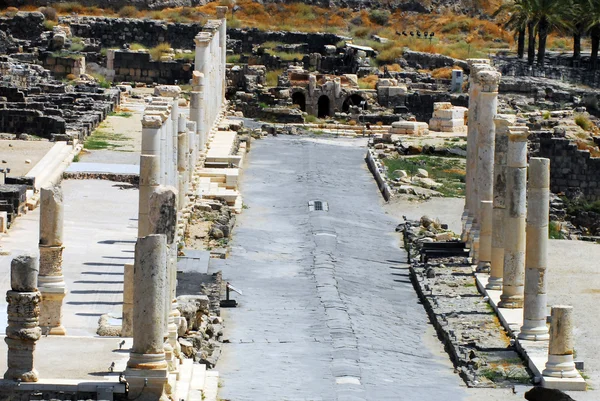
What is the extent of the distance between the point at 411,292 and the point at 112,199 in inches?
314

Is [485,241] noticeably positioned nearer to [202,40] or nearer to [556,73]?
[202,40]

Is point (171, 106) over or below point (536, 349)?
over

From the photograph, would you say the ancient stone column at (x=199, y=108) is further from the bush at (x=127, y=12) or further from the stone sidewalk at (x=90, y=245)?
the bush at (x=127, y=12)

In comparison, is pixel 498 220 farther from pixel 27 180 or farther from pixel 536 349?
pixel 27 180

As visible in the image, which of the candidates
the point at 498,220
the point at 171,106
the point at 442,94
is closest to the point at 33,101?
the point at 442,94

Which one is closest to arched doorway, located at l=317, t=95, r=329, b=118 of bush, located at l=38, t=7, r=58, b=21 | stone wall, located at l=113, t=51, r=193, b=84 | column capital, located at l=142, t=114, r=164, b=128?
stone wall, located at l=113, t=51, r=193, b=84

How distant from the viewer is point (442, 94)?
66.1m

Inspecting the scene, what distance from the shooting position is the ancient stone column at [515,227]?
3234 cm

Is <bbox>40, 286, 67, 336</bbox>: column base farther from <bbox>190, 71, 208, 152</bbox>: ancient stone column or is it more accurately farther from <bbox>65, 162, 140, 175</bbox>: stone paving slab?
<bbox>190, 71, 208, 152</bbox>: ancient stone column

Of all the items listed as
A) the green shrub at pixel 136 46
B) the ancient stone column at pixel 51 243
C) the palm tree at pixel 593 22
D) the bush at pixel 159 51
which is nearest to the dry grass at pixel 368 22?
the green shrub at pixel 136 46

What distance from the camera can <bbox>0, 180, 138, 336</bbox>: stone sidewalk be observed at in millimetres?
28531

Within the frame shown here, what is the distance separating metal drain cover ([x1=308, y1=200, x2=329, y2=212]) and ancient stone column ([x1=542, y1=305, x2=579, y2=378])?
16876 mm

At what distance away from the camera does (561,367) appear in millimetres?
27625

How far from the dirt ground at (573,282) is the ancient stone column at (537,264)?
0.72 metres
